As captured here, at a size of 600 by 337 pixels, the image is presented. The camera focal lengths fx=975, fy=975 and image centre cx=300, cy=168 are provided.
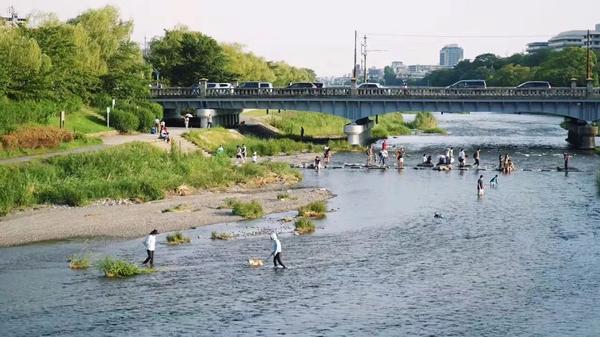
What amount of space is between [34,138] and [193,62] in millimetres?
62032

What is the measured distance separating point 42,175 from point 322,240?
20669mm

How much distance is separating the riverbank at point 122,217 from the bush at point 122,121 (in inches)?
1040

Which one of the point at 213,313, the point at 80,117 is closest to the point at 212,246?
the point at 213,313

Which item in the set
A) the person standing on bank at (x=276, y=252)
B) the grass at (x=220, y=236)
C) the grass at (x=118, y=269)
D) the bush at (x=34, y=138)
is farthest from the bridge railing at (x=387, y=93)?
the grass at (x=118, y=269)

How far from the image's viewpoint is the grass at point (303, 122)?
122m

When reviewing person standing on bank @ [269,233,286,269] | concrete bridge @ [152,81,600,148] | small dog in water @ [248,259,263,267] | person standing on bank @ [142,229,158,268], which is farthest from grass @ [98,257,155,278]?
concrete bridge @ [152,81,600,148]

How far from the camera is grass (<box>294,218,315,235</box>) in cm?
5425

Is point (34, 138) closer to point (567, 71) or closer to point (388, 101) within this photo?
point (388, 101)

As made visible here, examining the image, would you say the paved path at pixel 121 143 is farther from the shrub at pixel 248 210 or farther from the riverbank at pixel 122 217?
the shrub at pixel 248 210

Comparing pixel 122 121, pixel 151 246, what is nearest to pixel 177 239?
pixel 151 246

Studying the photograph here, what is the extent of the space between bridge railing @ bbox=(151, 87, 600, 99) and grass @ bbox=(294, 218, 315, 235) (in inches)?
2250

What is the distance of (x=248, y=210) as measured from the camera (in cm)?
5894

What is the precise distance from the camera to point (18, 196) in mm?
57469

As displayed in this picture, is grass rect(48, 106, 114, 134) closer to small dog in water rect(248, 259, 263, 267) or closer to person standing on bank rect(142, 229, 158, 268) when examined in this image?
person standing on bank rect(142, 229, 158, 268)
